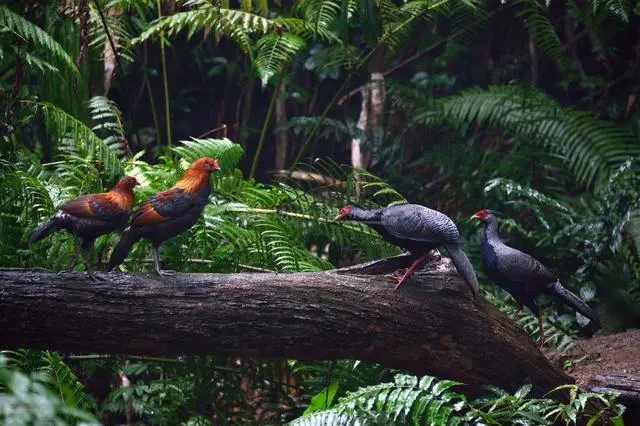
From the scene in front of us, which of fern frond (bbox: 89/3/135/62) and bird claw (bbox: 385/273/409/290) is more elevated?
fern frond (bbox: 89/3/135/62)

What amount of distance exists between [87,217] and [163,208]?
0.31m

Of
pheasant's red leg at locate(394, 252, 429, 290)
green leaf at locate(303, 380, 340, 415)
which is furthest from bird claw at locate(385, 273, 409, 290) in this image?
green leaf at locate(303, 380, 340, 415)

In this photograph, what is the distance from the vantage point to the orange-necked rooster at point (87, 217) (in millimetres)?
3158

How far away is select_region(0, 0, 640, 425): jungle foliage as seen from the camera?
393cm

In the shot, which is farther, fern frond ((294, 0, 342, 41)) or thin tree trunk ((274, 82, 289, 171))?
thin tree trunk ((274, 82, 289, 171))

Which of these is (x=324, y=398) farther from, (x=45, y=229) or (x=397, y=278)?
(x=45, y=229)

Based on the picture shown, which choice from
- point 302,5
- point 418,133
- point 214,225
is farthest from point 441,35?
point 214,225

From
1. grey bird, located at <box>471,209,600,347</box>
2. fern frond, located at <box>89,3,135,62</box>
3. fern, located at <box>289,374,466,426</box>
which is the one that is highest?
fern frond, located at <box>89,3,135,62</box>

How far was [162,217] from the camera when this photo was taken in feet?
10.9

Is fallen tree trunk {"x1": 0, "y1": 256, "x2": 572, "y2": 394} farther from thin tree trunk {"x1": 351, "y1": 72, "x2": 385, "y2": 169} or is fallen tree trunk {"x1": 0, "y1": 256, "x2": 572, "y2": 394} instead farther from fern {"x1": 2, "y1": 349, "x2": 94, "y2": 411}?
thin tree trunk {"x1": 351, "y1": 72, "x2": 385, "y2": 169}

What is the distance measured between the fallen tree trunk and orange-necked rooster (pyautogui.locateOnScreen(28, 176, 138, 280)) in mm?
269

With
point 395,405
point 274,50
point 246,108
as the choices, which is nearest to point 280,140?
point 246,108

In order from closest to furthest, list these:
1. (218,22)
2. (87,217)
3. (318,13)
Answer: (87,217), (218,22), (318,13)

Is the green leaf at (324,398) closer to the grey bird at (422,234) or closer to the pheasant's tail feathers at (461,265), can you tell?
the grey bird at (422,234)
